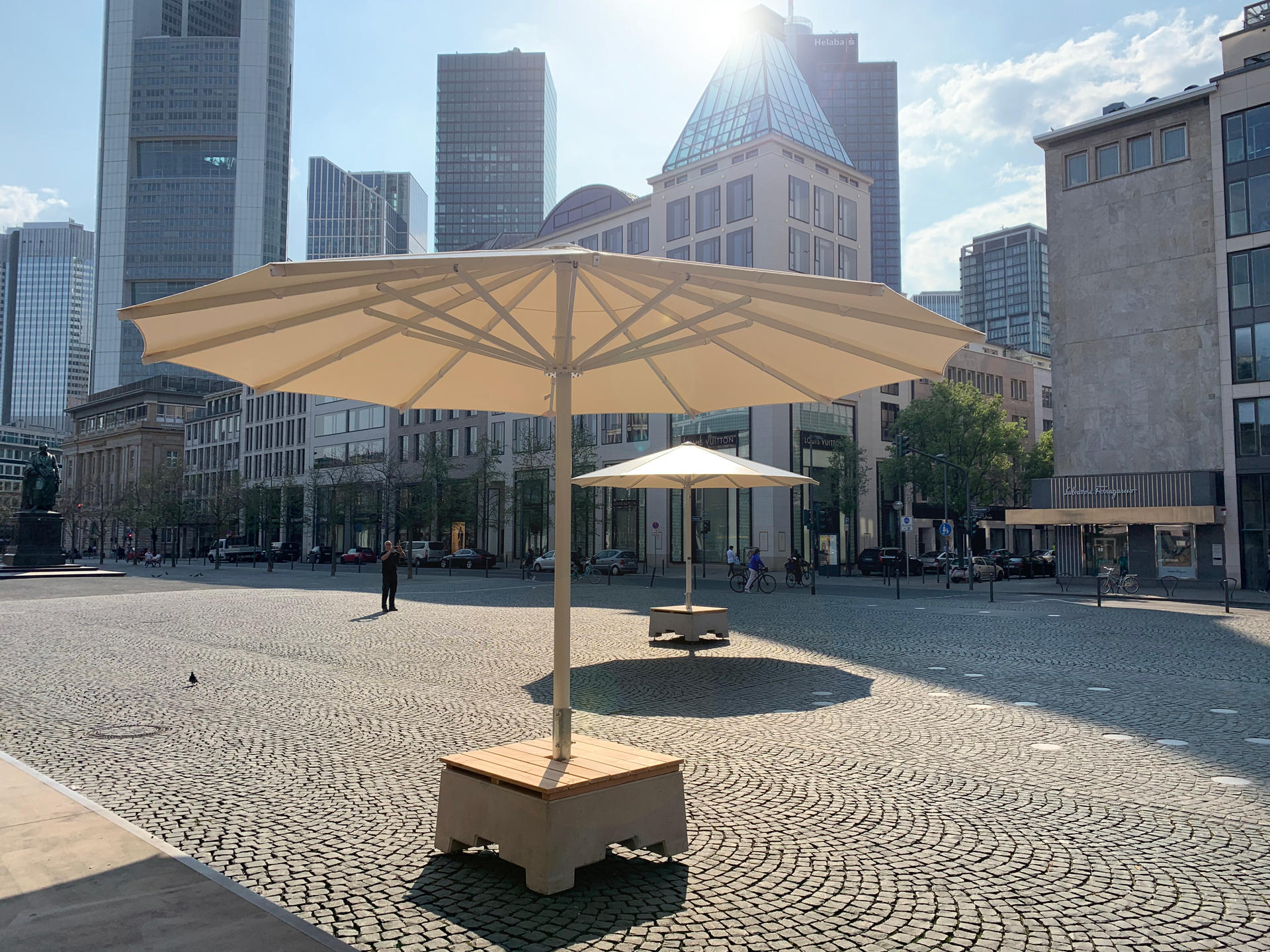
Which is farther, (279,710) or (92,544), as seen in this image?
(92,544)

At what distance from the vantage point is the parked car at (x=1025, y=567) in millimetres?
46188

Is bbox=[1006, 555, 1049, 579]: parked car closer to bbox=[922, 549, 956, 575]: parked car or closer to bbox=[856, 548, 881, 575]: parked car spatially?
bbox=[922, 549, 956, 575]: parked car

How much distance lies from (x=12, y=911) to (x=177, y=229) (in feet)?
561

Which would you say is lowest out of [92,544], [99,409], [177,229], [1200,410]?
[92,544]

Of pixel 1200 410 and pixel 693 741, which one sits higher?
pixel 1200 410

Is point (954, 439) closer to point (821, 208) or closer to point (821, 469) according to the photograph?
point (821, 469)

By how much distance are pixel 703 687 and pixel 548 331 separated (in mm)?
4881

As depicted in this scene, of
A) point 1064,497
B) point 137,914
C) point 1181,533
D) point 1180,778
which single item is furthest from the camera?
point 1064,497

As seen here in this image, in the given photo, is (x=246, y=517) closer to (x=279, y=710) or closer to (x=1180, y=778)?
(x=279, y=710)

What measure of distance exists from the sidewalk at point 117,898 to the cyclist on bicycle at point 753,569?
84.6 ft

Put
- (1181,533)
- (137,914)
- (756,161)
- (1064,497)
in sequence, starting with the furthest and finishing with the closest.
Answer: (756,161)
(1064,497)
(1181,533)
(137,914)

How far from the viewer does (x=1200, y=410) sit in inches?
1447

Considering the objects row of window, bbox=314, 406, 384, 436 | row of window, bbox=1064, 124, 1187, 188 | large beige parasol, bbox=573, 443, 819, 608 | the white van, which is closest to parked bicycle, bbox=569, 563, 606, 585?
the white van

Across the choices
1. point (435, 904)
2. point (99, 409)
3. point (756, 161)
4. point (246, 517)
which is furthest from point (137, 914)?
point (99, 409)
